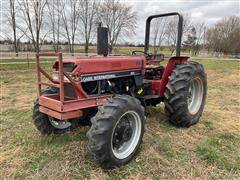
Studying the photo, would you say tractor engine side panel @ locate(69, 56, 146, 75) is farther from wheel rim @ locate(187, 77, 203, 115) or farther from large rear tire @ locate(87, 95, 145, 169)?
wheel rim @ locate(187, 77, 203, 115)

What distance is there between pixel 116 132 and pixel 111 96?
21.3 inches

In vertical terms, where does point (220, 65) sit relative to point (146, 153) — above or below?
above

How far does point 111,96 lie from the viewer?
10.1 ft

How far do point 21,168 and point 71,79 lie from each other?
1.36 m

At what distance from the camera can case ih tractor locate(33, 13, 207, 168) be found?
2.57 metres

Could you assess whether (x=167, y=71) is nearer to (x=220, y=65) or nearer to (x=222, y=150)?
(x=222, y=150)

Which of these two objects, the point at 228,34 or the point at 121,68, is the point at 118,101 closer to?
the point at 121,68

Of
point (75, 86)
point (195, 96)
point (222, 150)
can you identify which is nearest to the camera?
point (75, 86)

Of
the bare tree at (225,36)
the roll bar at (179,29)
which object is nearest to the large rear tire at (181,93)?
the roll bar at (179,29)

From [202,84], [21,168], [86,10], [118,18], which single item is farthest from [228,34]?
[21,168]

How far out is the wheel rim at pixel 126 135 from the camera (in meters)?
2.85

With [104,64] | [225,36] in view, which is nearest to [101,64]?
[104,64]

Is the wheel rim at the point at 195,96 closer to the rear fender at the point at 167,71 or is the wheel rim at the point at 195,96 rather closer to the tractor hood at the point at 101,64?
the rear fender at the point at 167,71

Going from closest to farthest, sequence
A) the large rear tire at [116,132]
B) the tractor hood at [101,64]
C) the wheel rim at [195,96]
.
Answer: the large rear tire at [116,132] → the tractor hood at [101,64] → the wheel rim at [195,96]
